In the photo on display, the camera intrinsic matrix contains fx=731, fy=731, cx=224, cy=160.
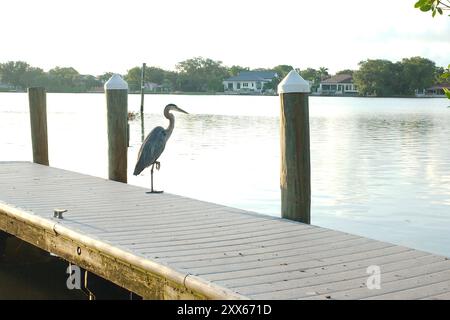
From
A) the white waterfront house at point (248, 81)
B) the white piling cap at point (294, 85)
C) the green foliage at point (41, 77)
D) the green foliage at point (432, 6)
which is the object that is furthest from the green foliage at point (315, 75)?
the green foliage at point (432, 6)

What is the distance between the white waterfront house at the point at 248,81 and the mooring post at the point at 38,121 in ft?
503

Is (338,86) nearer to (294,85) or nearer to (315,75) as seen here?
(315,75)

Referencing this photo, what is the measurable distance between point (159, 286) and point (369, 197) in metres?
10.8

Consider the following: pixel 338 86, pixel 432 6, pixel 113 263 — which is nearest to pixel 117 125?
pixel 113 263

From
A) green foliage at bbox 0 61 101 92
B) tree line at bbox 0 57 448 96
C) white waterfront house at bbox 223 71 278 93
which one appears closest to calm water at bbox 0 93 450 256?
tree line at bbox 0 57 448 96

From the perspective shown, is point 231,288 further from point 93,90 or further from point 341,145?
point 93,90

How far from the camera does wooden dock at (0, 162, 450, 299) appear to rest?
16.4 feet

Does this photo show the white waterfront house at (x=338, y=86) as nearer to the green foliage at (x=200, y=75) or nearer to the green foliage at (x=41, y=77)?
the green foliage at (x=200, y=75)

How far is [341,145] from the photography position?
28.6 metres

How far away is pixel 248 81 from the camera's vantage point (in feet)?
556

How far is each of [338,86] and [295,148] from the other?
165464mm

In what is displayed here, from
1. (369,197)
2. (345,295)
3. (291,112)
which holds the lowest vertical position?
(369,197)

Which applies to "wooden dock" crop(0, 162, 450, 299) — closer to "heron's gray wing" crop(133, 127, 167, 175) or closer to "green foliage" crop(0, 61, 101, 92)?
"heron's gray wing" crop(133, 127, 167, 175)
